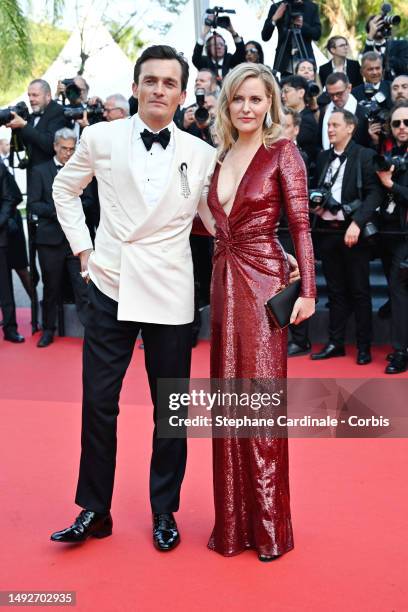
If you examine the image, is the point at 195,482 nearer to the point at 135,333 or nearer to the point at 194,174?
the point at 135,333

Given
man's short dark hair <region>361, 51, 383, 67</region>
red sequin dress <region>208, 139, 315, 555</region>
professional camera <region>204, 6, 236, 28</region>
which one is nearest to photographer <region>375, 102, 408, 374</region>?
man's short dark hair <region>361, 51, 383, 67</region>

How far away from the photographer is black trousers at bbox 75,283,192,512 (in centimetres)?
310

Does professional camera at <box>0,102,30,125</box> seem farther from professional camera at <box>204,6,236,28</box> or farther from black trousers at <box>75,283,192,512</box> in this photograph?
black trousers at <box>75,283,192,512</box>

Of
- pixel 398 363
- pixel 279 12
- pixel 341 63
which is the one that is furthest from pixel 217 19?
pixel 398 363

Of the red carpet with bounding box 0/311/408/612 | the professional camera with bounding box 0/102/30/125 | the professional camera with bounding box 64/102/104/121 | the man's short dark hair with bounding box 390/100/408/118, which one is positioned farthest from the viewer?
the professional camera with bounding box 64/102/104/121

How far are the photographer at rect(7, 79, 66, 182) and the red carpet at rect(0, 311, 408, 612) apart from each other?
291 cm

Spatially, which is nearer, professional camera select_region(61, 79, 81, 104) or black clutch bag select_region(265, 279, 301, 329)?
black clutch bag select_region(265, 279, 301, 329)

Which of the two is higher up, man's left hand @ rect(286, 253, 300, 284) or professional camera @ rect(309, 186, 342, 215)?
man's left hand @ rect(286, 253, 300, 284)

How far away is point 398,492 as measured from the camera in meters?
3.62

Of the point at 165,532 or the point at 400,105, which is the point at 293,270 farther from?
the point at 400,105

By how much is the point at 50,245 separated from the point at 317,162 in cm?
225

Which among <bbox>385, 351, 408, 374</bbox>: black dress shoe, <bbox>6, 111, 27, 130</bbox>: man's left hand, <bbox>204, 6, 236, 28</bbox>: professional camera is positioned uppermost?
<bbox>204, 6, 236, 28</bbox>: professional camera

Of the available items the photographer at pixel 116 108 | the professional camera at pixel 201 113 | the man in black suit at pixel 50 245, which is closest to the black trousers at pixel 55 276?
the man in black suit at pixel 50 245

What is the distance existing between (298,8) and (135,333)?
19.3ft
